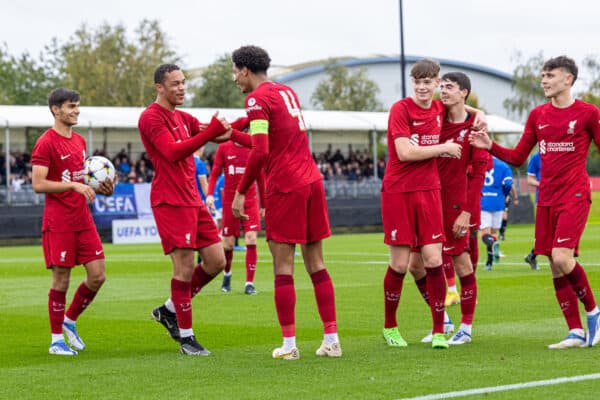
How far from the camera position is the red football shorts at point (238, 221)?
15930mm

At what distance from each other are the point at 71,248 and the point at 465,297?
3.47m

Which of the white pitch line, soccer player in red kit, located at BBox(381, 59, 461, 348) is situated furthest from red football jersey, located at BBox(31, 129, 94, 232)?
the white pitch line

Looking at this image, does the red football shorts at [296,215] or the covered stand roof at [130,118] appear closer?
the red football shorts at [296,215]

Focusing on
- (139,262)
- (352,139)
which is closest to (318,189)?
(139,262)

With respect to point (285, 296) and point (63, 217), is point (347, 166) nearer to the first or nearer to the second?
point (63, 217)

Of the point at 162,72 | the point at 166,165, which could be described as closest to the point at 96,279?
the point at 166,165

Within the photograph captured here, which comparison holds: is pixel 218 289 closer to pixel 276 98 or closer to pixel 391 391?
Result: pixel 276 98

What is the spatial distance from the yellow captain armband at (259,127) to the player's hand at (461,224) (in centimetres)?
214

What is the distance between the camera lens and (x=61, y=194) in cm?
978

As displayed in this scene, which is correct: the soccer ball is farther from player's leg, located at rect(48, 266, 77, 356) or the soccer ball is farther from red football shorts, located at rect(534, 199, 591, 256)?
red football shorts, located at rect(534, 199, 591, 256)

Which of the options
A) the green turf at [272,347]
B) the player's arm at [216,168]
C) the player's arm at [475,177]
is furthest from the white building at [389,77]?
the player's arm at [475,177]

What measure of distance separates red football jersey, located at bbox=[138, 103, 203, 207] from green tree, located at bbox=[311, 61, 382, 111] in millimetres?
61820

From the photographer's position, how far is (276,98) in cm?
877

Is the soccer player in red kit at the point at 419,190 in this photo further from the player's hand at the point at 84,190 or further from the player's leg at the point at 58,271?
the player's leg at the point at 58,271
